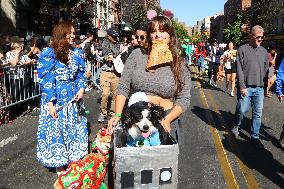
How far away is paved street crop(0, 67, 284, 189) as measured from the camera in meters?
5.05

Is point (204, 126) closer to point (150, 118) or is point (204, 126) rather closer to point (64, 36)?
point (64, 36)

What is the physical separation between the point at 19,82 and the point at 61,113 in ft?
16.6

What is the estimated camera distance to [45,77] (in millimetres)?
4520

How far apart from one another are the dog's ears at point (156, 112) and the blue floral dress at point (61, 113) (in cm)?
189

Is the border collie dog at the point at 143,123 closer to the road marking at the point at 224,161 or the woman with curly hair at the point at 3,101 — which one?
the road marking at the point at 224,161

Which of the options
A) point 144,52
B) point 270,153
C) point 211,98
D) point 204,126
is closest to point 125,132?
point 144,52

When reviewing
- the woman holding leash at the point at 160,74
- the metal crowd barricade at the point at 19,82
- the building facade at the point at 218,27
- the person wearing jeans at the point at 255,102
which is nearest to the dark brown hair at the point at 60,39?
the woman holding leash at the point at 160,74

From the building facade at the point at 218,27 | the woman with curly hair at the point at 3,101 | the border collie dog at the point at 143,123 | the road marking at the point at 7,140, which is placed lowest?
the road marking at the point at 7,140

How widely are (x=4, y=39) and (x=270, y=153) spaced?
840cm

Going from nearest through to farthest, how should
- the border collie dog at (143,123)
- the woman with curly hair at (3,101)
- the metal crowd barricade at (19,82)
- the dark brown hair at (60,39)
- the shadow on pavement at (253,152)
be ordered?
1. the border collie dog at (143,123)
2. the dark brown hair at (60,39)
3. the shadow on pavement at (253,152)
4. the woman with curly hair at (3,101)
5. the metal crowd barricade at (19,82)

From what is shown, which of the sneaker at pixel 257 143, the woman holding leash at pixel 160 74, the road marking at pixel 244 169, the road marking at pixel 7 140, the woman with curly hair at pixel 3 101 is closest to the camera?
the woman holding leash at pixel 160 74

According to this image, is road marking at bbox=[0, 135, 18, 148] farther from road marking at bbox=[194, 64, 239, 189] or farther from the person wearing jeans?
the person wearing jeans

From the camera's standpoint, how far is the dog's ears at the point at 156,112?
10.1 feet

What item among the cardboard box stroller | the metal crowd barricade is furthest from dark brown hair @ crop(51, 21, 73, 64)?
the metal crowd barricade
